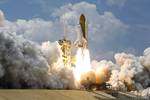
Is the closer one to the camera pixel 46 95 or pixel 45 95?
pixel 45 95

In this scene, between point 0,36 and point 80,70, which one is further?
point 80,70

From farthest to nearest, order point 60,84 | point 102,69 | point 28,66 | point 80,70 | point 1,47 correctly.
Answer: point 102,69, point 80,70, point 60,84, point 28,66, point 1,47

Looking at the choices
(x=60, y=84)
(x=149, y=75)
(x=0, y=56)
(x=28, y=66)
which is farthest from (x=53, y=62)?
(x=149, y=75)

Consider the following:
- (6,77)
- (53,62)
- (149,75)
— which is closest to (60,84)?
(53,62)

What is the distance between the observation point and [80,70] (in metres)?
98.1

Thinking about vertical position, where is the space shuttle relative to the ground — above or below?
above

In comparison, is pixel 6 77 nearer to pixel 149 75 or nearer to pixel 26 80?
pixel 26 80

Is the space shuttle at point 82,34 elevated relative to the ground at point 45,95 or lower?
elevated

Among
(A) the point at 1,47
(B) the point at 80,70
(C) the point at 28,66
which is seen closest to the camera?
(A) the point at 1,47

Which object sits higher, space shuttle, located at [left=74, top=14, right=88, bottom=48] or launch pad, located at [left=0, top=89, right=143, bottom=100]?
space shuttle, located at [left=74, top=14, right=88, bottom=48]

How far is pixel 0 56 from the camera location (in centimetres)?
7694

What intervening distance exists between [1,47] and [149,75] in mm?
53260

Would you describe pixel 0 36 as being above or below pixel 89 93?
above

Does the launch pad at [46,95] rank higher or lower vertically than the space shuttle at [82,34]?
lower
